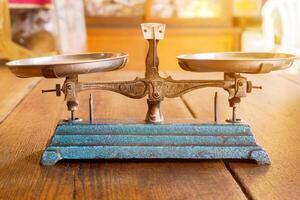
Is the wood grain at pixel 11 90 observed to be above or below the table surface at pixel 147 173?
below

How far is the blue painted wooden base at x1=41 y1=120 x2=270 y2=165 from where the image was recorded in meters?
0.93

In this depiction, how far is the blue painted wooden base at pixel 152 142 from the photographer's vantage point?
0.93m

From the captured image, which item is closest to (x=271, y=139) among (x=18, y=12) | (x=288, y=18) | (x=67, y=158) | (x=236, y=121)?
(x=236, y=121)

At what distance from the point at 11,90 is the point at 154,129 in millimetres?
1078

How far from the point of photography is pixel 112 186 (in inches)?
31.7

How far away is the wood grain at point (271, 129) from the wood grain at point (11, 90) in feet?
1.67

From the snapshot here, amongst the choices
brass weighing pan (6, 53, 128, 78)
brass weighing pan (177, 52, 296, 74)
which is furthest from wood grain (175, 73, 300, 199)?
brass weighing pan (6, 53, 128, 78)

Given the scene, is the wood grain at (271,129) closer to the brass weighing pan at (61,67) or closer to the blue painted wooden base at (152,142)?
the blue painted wooden base at (152,142)

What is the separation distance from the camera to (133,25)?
4.80 m

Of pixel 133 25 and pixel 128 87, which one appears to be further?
pixel 133 25

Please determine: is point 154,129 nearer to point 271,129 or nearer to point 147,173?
point 147,173

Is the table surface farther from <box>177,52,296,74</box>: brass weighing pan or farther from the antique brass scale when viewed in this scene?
<box>177,52,296,74</box>: brass weighing pan

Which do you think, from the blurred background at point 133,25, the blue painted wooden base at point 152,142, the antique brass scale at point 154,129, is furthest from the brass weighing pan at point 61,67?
the blurred background at point 133,25

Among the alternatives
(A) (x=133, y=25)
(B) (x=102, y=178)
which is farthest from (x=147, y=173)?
(A) (x=133, y=25)
